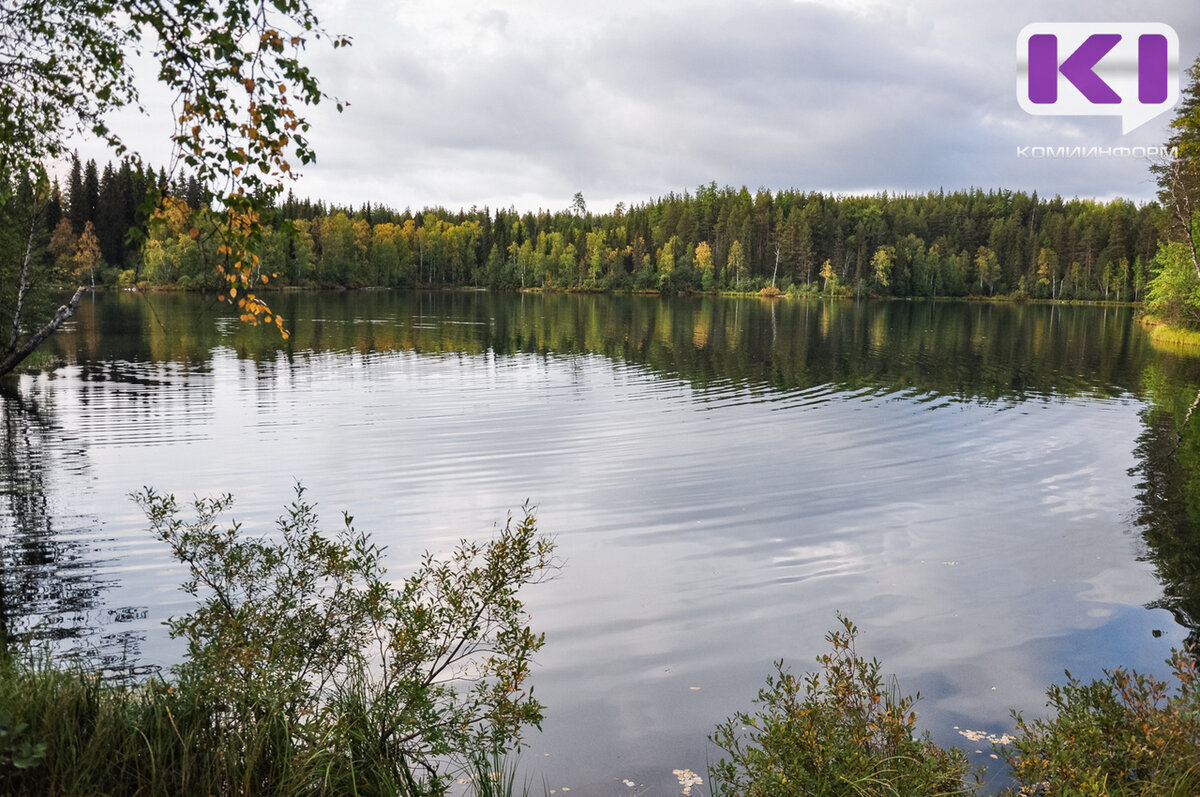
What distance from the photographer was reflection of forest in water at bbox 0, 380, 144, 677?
9664 mm

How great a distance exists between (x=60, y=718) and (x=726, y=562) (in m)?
9.61

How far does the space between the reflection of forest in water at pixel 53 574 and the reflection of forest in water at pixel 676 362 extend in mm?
37

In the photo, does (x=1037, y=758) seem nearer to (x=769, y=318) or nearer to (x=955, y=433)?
(x=955, y=433)

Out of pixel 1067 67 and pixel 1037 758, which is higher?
pixel 1067 67

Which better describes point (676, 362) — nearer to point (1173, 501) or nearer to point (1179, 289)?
point (1173, 501)

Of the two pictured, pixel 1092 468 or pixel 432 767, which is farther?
pixel 1092 468

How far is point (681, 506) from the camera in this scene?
53.9 ft

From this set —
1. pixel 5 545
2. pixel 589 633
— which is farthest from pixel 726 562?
pixel 5 545

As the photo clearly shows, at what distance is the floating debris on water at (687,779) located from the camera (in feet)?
24.6

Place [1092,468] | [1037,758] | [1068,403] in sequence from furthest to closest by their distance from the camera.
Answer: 1. [1068,403]
2. [1092,468]
3. [1037,758]

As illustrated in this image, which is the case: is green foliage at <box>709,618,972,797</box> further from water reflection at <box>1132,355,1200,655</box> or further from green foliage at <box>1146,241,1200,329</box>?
green foliage at <box>1146,241,1200,329</box>

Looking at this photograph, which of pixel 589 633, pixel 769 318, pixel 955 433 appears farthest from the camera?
pixel 769 318

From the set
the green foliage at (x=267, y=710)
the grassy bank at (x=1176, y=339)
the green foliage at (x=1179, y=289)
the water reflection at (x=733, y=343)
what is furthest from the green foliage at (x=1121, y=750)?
the green foliage at (x=1179, y=289)

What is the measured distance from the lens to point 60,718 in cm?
545
